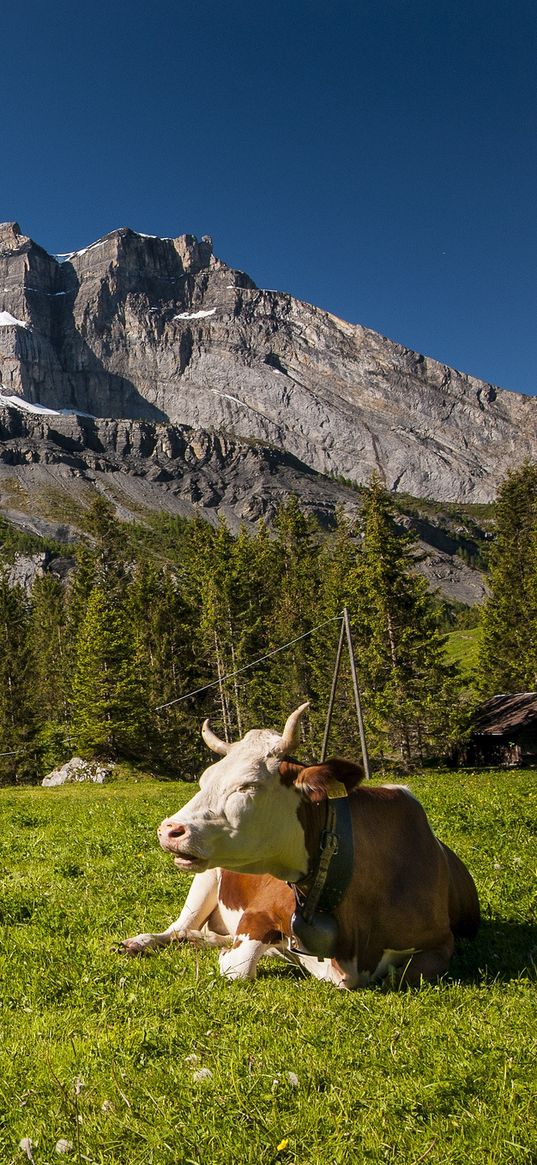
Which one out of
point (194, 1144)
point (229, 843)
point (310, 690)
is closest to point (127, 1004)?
point (229, 843)

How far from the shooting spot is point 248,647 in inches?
1960

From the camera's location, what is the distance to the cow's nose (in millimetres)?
4367

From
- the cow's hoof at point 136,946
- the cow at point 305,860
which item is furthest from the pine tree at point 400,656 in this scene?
the cow at point 305,860

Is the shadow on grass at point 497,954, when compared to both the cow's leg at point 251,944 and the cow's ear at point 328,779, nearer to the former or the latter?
the cow's leg at point 251,944

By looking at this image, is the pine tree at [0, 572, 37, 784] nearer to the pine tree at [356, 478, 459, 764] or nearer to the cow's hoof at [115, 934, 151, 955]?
the pine tree at [356, 478, 459, 764]

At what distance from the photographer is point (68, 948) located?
6172 millimetres

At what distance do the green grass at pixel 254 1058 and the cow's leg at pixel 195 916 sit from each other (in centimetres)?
17

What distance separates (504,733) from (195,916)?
40931mm

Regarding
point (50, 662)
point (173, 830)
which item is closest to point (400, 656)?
point (173, 830)

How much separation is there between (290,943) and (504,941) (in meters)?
2.20

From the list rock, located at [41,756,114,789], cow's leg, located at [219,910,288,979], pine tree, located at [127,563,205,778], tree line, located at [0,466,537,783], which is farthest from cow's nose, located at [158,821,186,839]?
pine tree, located at [127,563,205,778]

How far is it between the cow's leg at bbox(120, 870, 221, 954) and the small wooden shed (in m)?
38.5

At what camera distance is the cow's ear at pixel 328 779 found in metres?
4.93

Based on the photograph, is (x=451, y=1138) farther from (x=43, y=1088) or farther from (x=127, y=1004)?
(x=127, y=1004)
